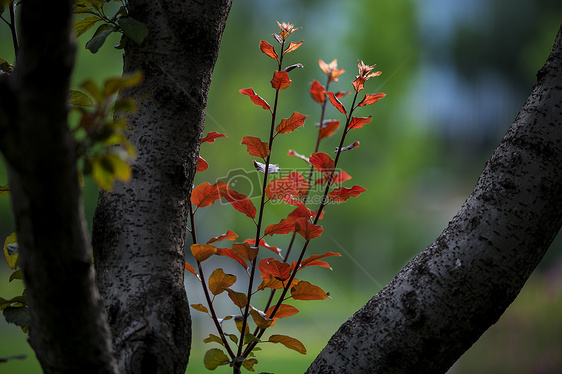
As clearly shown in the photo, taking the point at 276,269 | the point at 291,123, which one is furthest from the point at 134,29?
the point at 276,269

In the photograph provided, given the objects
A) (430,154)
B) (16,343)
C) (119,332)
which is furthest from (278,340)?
(430,154)

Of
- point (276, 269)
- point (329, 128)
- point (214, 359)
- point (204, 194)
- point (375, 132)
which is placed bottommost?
point (214, 359)

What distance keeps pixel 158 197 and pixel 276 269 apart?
18 cm

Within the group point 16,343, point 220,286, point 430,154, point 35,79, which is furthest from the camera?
point 430,154

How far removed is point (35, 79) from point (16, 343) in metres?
4.44

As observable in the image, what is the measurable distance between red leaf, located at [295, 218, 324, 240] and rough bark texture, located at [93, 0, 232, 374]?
143 mm

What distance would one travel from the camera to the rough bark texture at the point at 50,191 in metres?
0.28

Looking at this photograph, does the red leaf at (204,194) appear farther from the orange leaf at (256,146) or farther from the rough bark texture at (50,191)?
the rough bark texture at (50,191)

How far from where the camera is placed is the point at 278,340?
63 cm

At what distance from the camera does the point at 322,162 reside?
0.64m

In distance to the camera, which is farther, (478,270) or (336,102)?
(336,102)

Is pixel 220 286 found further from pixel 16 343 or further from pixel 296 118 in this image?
pixel 16 343

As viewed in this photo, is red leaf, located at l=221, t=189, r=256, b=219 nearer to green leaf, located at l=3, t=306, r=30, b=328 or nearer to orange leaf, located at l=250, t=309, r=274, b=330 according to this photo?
orange leaf, located at l=250, t=309, r=274, b=330

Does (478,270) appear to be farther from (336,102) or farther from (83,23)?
(83,23)
